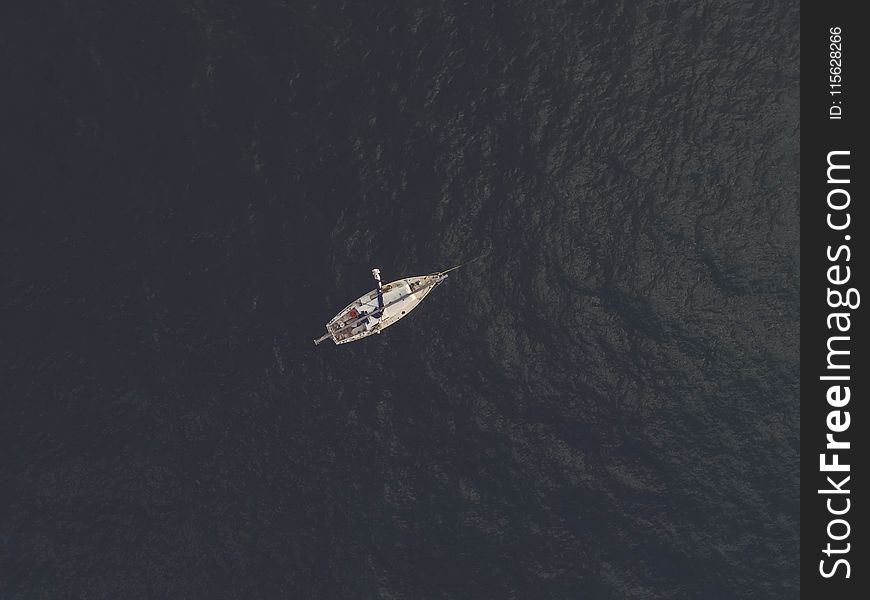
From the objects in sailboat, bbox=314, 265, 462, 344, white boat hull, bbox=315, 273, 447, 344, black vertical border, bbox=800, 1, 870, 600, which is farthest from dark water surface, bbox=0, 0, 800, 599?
black vertical border, bbox=800, 1, 870, 600

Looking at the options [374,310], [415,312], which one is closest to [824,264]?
[415,312]

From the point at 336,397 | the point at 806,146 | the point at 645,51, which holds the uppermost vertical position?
the point at 645,51

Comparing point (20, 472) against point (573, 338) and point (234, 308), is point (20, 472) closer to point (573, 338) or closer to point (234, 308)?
point (234, 308)

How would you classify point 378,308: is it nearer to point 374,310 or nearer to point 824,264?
point 374,310

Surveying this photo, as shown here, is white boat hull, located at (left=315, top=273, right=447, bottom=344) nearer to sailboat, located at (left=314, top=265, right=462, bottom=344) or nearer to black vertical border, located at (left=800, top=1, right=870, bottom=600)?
sailboat, located at (left=314, top=265, right=462, bottom=344)

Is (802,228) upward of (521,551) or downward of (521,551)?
upward

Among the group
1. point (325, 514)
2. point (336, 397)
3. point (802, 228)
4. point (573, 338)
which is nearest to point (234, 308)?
point (336, 397)
